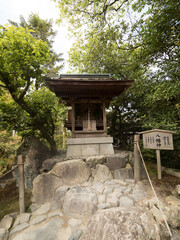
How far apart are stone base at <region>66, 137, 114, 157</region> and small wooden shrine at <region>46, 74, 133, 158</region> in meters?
0.09

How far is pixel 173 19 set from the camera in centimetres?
426

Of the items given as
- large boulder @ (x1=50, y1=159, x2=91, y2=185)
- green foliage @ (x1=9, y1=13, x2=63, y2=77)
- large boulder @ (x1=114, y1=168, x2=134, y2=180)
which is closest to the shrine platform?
large boulder @ (x1=50, y1=159, x2=91, y2=185)

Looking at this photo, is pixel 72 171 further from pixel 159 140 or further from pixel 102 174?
pixel 159 140

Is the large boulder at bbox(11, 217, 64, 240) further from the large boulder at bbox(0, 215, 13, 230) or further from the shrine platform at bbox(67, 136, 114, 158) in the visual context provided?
the shrine platform at bbox(67, 136, 114, 158)

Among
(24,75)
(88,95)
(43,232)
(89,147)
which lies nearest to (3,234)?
(43,232)

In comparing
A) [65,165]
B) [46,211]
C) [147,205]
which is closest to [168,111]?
[147,205]

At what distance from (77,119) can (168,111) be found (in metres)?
4.52

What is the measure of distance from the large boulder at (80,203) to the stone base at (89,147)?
166 cm

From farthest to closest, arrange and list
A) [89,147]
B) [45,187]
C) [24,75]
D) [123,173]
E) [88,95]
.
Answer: [88,95], [89,147], [24,75], [123,173], [45,187]

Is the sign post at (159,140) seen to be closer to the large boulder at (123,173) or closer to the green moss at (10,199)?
the large boulder at (123,173)

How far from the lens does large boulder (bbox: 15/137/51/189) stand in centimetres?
Answer: 445

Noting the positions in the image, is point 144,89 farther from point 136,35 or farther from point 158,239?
point 158,239

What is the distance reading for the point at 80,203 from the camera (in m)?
2.93

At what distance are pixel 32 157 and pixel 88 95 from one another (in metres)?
3.80
